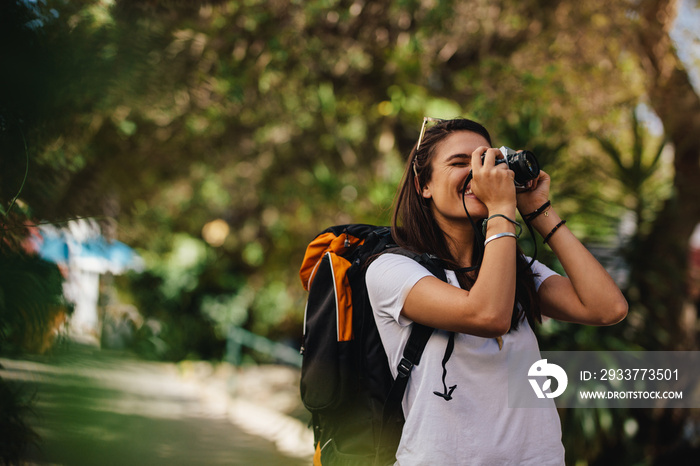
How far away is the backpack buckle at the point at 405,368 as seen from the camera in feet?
4.73

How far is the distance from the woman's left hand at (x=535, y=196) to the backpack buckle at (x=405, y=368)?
60 cm

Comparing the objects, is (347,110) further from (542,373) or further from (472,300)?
(472,300)

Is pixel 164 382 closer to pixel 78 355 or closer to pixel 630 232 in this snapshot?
pixel 78 355

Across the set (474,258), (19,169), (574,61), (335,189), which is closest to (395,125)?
(335,189)

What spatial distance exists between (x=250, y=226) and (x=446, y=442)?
33.1 feet

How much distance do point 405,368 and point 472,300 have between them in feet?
0.82

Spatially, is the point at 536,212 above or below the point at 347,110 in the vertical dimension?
below

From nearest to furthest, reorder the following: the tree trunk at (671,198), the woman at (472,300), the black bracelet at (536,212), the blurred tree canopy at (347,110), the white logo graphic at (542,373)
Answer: the blurred tree canopy at (347,110), the woman at (472,300), the white logo graphic at (542,373), the black bracelet at (536,212), the tree trunk at (671,198)

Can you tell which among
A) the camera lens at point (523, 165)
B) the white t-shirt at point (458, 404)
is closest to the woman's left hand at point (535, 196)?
the camera lens at point (523, 165)

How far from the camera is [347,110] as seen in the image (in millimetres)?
7750

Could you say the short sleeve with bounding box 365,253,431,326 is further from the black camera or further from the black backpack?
the black camera

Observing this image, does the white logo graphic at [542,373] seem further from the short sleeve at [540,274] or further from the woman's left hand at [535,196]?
the woman's left hand at [535,196]

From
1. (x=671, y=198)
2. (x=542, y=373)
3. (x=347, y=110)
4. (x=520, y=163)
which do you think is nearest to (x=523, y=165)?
(x=520, y=163)

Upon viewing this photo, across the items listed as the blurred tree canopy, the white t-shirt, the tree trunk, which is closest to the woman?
the white t-shirt
